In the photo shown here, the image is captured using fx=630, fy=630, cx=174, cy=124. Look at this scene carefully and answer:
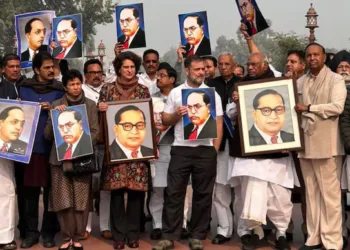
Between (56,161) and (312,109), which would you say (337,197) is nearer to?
(312,109)

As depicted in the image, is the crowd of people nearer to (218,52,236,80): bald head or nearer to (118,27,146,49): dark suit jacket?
(218,52,236,80): bald head

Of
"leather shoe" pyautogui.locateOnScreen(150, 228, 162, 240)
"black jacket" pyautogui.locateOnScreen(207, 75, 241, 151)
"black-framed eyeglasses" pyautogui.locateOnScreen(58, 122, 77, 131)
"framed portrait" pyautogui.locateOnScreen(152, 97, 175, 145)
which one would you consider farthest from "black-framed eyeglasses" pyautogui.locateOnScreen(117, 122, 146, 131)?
"leather shoe" pyautogui.locateOnScreen(150, 228, 162, 240)

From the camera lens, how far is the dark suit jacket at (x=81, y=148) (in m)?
5.57

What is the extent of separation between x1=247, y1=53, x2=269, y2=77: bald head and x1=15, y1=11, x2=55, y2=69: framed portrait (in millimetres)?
2448

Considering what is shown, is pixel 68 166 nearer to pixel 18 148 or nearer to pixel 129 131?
pixel 18 148

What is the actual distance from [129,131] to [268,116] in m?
1.26

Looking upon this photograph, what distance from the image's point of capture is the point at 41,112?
5.85 m

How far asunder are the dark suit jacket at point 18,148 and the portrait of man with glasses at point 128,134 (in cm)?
77

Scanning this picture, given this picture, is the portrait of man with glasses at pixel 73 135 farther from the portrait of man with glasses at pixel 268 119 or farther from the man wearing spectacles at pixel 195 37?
the man wearing spectacles at pixel 195 37

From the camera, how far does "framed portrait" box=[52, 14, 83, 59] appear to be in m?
6.88

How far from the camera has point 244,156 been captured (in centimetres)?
572

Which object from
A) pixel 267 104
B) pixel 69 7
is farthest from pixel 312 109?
pixel 69 7

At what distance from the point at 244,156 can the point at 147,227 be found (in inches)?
67.7

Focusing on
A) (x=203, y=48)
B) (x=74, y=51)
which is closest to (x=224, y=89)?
(x=203, y=48)
